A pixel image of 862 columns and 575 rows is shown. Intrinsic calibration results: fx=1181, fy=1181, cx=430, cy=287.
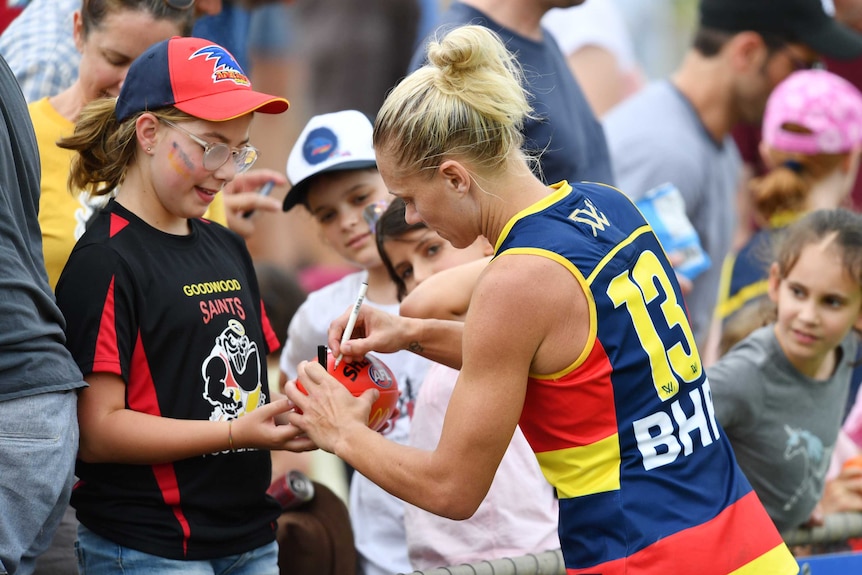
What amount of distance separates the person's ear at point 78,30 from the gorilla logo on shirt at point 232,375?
124 cm

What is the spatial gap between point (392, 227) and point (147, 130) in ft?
3.74

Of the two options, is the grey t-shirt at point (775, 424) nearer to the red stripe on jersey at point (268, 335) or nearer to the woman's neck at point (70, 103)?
the red stripe on jersey at point (268, 335)

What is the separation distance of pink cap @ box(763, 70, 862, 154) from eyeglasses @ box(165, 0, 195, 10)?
3205 mm

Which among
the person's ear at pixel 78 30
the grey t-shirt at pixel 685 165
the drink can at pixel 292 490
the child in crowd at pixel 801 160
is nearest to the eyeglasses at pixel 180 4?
the person's ear at pixel 78 30

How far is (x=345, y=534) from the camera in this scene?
3.75 meters

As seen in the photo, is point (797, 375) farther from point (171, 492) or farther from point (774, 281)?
point (171, 492)

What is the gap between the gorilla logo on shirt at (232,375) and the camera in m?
3.02

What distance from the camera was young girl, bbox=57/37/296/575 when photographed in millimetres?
2846

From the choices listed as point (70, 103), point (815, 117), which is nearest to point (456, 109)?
point (70, 103)

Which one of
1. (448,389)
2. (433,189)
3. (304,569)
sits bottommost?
(304,569)

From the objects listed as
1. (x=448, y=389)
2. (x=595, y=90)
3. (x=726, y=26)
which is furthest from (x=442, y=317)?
(x=595, y=90)

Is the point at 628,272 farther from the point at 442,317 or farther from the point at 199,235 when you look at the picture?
the point at 199,235

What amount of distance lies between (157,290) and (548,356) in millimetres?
1016

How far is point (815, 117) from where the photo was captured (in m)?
5.72
